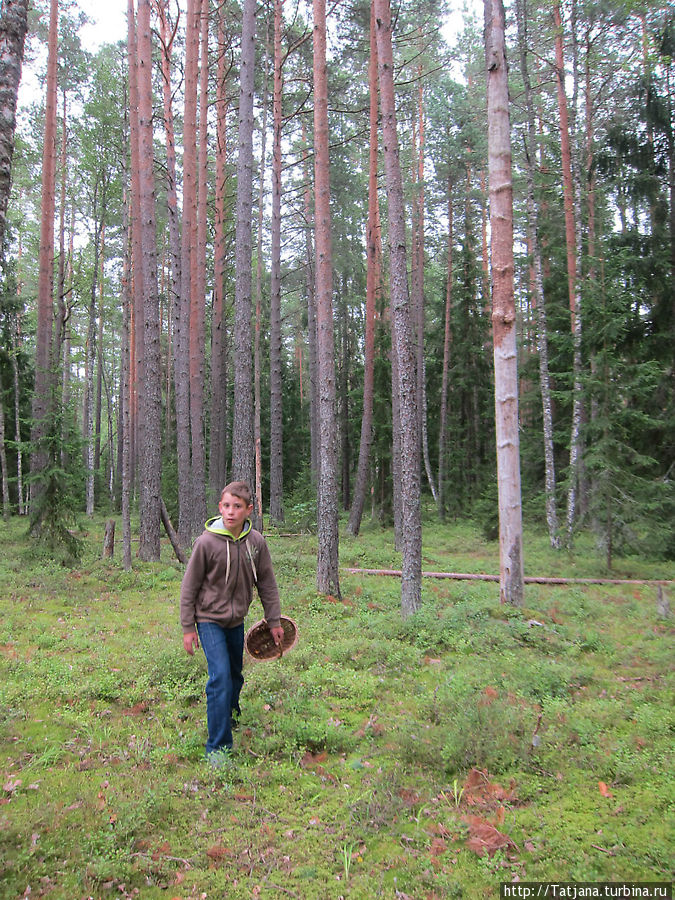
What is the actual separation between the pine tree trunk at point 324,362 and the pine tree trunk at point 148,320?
13.2 feet

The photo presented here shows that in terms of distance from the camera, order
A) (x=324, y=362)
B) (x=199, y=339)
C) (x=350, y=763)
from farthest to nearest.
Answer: (x=199, y=339) → (x=324, y=362) → (x=350, y=763)

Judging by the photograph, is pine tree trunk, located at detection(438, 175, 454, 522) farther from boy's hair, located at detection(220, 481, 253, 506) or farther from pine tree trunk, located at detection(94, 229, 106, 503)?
boy's hair, located at detection(220, 481, 253, 506)

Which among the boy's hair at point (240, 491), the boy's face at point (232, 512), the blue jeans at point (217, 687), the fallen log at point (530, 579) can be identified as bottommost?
the fallen log at point (530, 579)

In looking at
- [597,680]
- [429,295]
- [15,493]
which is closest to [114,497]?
[15,493]

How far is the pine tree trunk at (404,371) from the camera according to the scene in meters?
7.89

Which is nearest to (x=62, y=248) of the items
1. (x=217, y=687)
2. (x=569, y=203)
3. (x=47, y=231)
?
(x=47, y=231)

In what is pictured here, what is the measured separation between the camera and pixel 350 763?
161 inches

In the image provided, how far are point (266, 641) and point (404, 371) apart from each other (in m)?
4.47

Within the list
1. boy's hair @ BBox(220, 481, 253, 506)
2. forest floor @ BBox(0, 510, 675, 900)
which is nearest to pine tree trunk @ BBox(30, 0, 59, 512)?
forest floor @ BBox(0, 510, 675, 900)

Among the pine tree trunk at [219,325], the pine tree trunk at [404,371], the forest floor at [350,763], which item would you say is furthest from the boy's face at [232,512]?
the pine tree trunk at [219,325]

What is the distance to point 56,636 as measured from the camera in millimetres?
7023

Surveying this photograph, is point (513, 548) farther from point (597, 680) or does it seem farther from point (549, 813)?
point (549, 813)

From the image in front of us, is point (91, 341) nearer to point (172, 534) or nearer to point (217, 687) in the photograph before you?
point (172, 534)

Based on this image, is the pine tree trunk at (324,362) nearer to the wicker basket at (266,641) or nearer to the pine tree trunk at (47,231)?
the wicker basket at (266,641)
